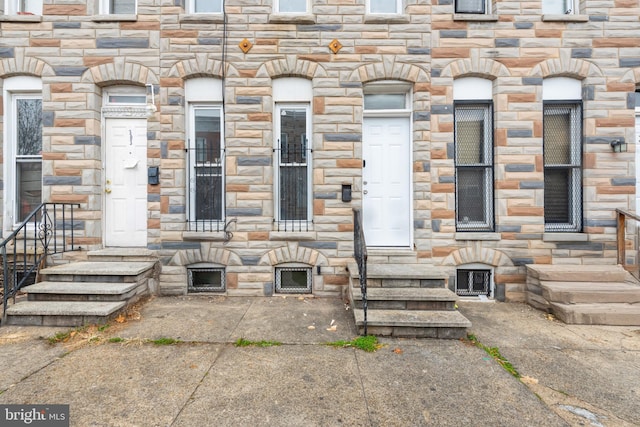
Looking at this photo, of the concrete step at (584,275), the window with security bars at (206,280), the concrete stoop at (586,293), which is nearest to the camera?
the concrete stoop at (586,293)

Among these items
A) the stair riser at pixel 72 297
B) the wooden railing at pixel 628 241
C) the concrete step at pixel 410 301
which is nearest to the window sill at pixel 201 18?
the stair riser at pixel 72 297

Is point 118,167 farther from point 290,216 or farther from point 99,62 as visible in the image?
point 290,216

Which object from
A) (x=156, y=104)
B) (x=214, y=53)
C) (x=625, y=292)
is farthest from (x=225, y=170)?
(x=625, y=292)

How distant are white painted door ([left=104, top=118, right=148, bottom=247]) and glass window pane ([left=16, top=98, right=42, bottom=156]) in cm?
117

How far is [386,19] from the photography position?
5.24 m

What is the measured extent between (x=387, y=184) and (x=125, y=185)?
4.50 meters

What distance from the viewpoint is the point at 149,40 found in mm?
5246

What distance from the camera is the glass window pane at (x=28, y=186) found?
552cm

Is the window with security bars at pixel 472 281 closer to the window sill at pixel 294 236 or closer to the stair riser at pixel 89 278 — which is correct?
the window sill at pixel 294 236

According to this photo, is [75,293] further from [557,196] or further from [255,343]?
[557,196]

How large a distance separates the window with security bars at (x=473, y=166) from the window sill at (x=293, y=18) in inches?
112

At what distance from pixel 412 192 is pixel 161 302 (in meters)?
4.34

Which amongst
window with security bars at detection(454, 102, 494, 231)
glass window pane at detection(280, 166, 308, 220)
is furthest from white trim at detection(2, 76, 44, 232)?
window with security bars at detection(454, 102, 494, 231)

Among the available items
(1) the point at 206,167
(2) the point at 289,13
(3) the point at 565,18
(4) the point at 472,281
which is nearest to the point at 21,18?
(1) the point at 206,167
